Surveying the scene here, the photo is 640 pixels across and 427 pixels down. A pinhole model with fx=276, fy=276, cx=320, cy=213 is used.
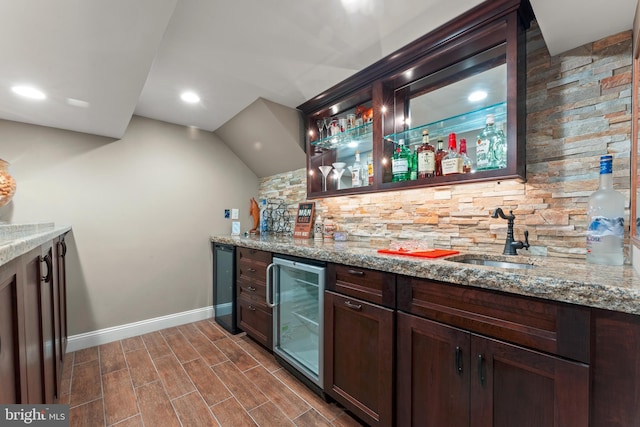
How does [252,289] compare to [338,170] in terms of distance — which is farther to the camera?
[338,170]

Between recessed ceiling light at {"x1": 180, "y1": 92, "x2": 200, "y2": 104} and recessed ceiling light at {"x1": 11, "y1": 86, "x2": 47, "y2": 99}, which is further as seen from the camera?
Result: recessed ceiling light at {"x1": 180, "y1": 92, "x2": 200, "y2": 104}

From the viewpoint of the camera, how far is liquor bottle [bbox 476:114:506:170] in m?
1.47

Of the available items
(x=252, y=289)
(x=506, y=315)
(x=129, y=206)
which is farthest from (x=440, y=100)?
(x=129, y=206)

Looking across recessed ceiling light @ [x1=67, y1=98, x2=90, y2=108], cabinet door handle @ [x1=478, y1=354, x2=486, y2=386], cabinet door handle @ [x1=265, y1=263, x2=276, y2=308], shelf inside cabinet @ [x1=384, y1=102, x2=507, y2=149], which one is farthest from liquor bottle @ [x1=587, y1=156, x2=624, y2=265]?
recessed ceiling light @ [x1=67, y1=98, x2=90, y2=108]

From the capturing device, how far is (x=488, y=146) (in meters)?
1.49

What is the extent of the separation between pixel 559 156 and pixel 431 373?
1200 mm

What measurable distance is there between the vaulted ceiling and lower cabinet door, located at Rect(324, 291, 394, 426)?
1.47 metres

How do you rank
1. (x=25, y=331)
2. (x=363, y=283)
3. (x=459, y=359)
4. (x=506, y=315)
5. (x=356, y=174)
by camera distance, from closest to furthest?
(x=25, y=331)
(x=506, y=315)
(x=459, y=359)
(x=363, y=283)
(x=356, y=174)

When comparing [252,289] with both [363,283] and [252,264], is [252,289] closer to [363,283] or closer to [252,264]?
[252,264]

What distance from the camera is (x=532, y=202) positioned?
4.69 feet

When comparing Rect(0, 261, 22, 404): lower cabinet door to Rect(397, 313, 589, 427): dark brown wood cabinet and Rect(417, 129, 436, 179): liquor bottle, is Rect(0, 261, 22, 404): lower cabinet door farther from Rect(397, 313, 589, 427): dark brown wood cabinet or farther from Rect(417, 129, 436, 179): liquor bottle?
Rect(417, 129, 436, 179): liquor bottle

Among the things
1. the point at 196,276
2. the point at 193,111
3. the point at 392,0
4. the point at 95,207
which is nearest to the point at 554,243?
the point at 392,0

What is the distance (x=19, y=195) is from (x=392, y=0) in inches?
116

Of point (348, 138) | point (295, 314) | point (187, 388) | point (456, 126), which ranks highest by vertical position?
point (348, 138)
